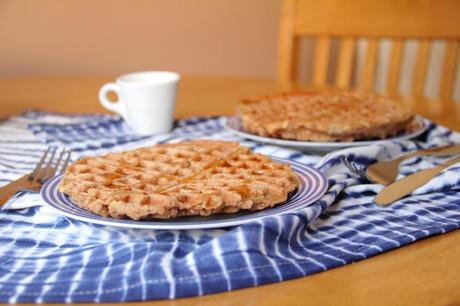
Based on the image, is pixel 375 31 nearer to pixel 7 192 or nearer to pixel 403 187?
pixel 403 187

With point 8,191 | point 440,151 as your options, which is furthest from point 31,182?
point 440,151

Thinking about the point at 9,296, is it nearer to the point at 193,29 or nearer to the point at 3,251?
the point at 3,251

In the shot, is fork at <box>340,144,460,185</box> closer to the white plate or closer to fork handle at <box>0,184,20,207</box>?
the white plate

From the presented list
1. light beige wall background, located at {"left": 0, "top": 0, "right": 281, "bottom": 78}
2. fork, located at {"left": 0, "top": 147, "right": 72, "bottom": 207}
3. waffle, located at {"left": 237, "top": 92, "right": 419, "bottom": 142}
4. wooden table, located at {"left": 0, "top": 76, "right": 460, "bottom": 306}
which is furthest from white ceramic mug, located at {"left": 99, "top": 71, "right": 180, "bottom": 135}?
light beige wall background, located at {"left": 0, "top": 0, "right": 281, "bottom": 78}

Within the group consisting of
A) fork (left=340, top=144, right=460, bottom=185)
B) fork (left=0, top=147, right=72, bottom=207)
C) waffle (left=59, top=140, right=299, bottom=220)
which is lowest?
fork (left=0, top=147, right=72, bottom=207)

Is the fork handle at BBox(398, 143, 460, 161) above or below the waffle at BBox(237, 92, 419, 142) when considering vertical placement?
below

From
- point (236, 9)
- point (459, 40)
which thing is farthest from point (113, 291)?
point (236, 9)
